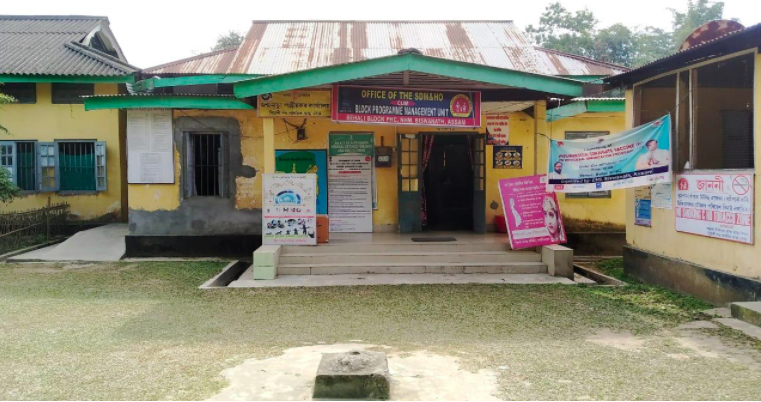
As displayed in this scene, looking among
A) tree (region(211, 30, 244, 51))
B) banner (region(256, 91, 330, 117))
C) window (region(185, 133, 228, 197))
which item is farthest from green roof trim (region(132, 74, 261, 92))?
tree (region(211, 30, 244, 51))

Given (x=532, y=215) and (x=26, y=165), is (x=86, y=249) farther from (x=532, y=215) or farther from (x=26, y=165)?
(x=532, y=215)

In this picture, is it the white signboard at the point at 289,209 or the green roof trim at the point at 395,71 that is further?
the white signboard at the point at 289,209

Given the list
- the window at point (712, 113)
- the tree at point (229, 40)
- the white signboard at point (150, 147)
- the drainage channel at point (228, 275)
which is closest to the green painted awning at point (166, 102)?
the white signboard at point (150, 147)

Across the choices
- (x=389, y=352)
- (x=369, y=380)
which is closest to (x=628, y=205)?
(x=389, y=352)

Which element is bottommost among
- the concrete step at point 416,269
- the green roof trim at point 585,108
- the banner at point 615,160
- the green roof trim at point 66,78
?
the concrete step at point 416,269

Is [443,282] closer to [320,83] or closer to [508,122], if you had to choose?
[320,83]

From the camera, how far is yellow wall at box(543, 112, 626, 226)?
12.1 meters

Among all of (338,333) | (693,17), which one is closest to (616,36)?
(693,17)

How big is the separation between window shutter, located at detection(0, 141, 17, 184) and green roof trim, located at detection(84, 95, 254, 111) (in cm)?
395

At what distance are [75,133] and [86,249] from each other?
3.69 metres

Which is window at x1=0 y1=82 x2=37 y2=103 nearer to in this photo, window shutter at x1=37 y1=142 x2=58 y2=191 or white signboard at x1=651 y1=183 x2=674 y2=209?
window shutter at x1=37 y1=142 x2=58 y2=191

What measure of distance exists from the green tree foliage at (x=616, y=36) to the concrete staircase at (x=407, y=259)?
31778 millimetres

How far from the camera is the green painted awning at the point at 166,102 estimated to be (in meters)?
10.9

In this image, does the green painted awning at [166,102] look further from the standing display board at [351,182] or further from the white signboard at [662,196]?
the white signboard at [662,196]
